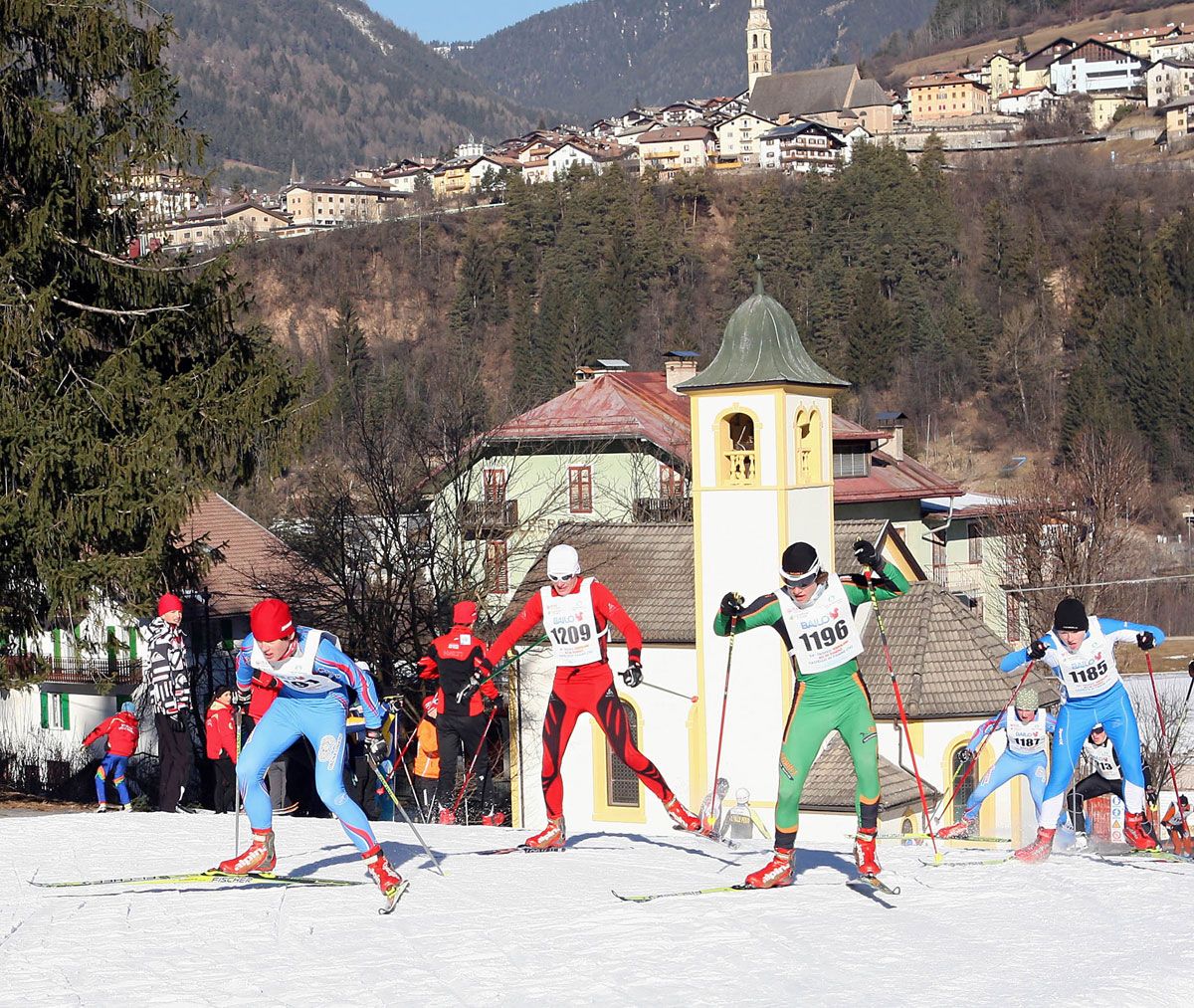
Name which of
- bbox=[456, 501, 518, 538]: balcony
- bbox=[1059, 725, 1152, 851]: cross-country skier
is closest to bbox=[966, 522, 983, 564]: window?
bbox=[456, 501, 518, 538]: balcony

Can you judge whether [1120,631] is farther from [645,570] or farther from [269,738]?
[645,570]

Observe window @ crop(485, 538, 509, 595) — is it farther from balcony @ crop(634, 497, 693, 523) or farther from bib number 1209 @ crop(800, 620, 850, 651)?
bib number 1209 @ crop(800, 620, 850, 651)

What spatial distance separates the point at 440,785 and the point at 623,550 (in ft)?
51.4

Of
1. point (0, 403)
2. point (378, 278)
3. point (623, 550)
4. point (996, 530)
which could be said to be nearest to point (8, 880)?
point (0, 403)

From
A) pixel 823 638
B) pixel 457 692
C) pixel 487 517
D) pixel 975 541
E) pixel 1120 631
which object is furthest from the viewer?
pixel 975 541

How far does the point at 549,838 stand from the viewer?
496 inches

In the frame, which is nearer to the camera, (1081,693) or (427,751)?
(1081,693)

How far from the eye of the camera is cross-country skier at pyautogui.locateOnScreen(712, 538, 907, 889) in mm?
10219

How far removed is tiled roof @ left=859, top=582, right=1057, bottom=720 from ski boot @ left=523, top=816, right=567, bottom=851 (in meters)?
16.5

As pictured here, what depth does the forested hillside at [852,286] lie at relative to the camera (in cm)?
11362

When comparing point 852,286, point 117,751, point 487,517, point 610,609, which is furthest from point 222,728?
point 852,286

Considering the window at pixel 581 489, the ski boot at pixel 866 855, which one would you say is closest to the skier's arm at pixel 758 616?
the ski boot at pixel 866 855

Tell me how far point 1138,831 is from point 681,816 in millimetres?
3469

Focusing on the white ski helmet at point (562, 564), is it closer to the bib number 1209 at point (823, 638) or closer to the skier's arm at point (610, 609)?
the skier's arm at point (610, 609)
